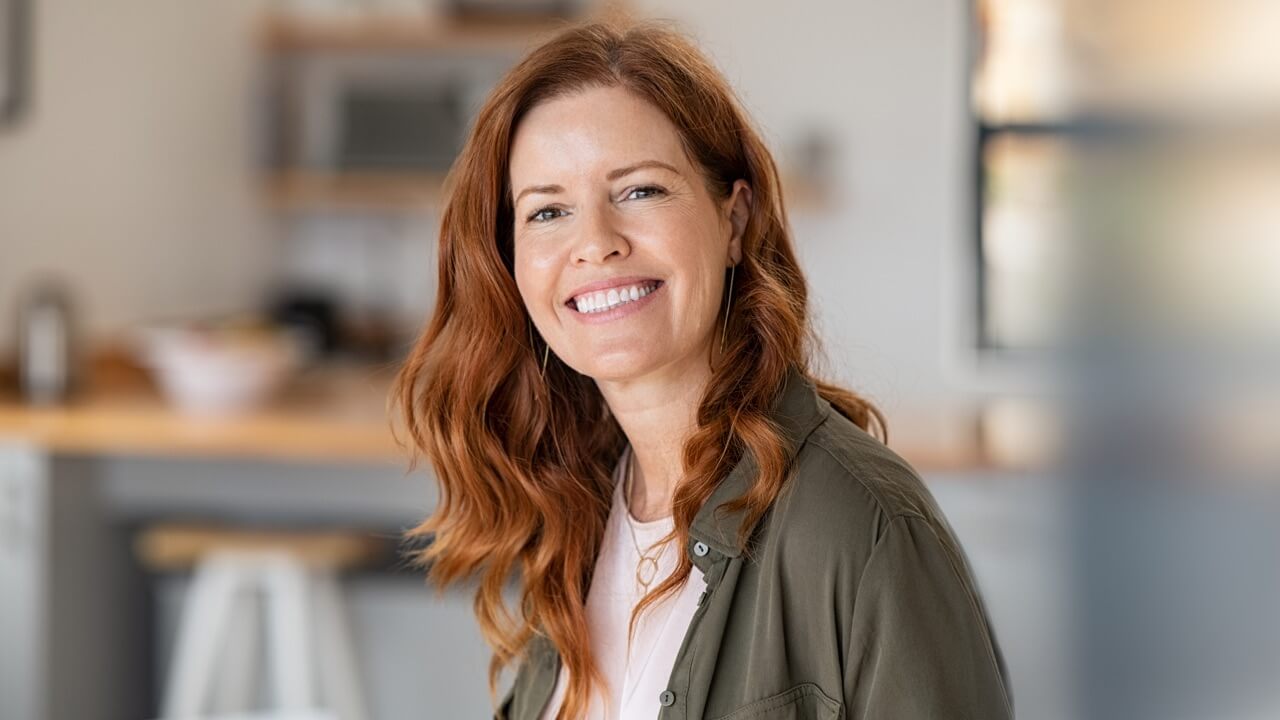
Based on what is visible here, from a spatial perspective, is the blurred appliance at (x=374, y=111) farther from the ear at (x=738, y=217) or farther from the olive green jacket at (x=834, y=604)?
the olive green jacket at (x=834, y=604)

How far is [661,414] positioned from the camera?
133 cm

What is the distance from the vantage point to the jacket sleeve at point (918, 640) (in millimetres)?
1072

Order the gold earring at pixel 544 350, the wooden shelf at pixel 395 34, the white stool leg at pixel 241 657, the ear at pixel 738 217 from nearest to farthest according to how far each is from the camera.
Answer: the ear at pixel 738 217
the gold earring at pixel 544 350
the white stool leg at pixel 241 657
the wooden shelf at pixel 395 34

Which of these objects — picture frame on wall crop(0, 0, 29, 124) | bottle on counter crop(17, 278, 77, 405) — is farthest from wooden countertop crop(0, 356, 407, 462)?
Result: picture frame on wall crop(0, 0, 29, 124)

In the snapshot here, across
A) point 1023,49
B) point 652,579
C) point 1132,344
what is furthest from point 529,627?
point 1023,49

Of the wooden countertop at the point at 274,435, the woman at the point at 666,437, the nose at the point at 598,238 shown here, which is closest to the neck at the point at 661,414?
the woman at the point at 666,437

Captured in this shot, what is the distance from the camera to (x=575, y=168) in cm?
123

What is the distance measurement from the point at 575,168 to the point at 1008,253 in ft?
12.2

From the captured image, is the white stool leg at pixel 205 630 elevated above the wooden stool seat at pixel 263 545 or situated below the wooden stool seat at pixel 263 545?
below

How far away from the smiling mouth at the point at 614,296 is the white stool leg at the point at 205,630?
7.87ft

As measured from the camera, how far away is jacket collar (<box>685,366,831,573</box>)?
1.21m

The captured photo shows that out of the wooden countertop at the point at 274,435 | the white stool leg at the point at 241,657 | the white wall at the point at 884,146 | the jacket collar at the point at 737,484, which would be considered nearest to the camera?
the jacket collar at the point at 737,484

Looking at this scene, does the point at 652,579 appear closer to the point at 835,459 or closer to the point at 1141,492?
the point at 835,459

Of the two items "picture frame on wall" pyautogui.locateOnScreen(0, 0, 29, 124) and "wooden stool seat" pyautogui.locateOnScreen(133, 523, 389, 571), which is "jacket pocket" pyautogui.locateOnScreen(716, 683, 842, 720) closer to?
"wooden stool seat" pyautogui.locateOnScreen(133, 523, 389, 571)
